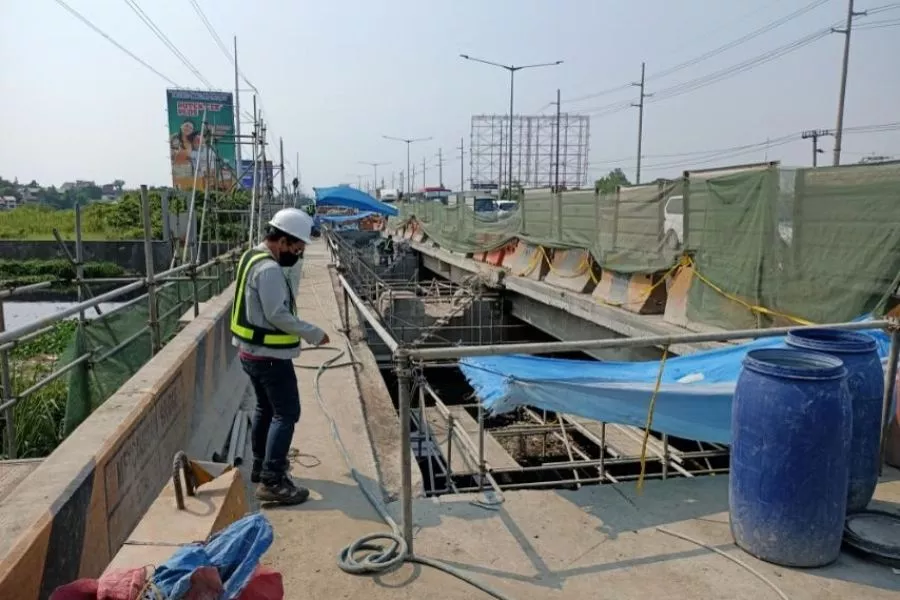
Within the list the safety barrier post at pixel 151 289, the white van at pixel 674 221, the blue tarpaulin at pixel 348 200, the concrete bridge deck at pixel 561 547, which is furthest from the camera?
the blue tarpaulin at pixel 348 200

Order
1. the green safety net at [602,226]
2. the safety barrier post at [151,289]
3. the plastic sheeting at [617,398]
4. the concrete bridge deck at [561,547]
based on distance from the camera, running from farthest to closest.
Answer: the green safety net at [602,226]
the safety barrier post at [151,289]
the plastic sheeting at [617,398]
the concrete bridge deck at [561,547]

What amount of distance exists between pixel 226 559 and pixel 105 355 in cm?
370

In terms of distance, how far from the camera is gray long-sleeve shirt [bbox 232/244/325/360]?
3.90 m

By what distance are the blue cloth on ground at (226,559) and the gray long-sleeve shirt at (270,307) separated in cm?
171

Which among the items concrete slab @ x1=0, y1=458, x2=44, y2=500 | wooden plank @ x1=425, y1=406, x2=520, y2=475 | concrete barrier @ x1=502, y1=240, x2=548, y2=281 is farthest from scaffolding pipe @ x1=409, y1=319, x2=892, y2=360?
concrete barrier @ x1=502, y1=240, x2=548, y2=281

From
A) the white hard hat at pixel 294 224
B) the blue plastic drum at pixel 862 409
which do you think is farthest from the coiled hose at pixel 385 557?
the blue plastic drum at pixel 862 409

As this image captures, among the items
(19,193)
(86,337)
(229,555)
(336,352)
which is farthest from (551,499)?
(19,193)

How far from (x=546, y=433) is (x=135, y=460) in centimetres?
772

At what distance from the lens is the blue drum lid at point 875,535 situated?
3.42 meters

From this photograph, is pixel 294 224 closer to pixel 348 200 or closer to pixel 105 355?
pixel 105 355

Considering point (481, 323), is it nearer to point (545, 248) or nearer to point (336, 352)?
point (545, 248)

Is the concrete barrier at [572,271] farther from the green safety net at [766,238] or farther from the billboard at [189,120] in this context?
the billboard at [189,120]

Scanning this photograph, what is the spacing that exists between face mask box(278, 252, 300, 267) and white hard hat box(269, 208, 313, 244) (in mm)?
156

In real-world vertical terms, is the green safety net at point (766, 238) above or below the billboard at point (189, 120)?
below
